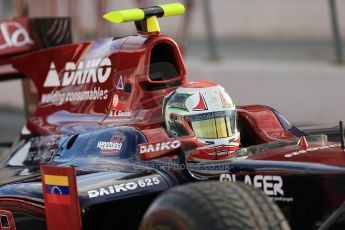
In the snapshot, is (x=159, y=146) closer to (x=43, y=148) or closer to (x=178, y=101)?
(x=178, y=101)

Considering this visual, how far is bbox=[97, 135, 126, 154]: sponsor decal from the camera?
22.0ft

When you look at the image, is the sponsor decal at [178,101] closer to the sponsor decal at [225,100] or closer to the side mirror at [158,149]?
the sponsor decal at [225,100]

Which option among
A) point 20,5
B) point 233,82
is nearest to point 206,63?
point 233,82

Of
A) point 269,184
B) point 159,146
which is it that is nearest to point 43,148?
point 159,146

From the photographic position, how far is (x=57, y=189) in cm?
602

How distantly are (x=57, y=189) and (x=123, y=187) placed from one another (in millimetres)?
369

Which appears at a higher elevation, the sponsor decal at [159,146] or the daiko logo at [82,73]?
the daiko logo at [82,73]

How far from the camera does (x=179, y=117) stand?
6.62m

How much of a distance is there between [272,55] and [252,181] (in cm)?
1206

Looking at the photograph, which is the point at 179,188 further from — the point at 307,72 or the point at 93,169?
the point at 307,72

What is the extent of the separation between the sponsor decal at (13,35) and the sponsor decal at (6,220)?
2247mm

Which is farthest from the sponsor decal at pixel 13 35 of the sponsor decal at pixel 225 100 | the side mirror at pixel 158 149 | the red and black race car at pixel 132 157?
the side mirror at pixel 158 149

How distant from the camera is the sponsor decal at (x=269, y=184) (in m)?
5.73

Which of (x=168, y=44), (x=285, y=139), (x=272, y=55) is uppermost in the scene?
(x=168, y=44)
